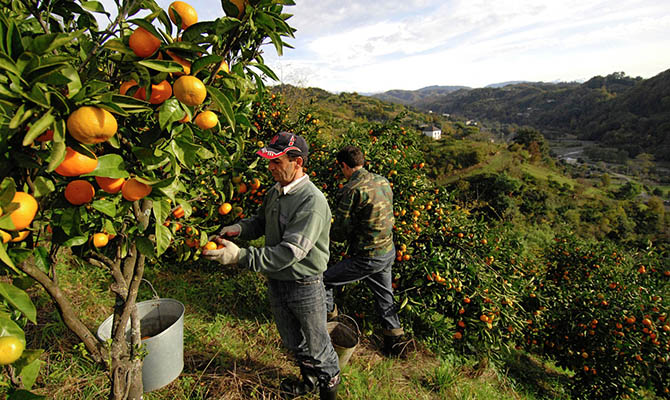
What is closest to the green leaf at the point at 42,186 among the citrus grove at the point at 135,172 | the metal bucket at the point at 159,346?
the citrus grove at the point at 135,172

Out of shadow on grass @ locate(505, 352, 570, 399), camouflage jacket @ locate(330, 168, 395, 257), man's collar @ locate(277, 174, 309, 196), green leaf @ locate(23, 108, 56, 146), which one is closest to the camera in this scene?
green leaf @ locate(23, 108, 56, 146)

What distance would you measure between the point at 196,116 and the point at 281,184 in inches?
39.6

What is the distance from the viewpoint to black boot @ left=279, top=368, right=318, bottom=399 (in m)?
2.29

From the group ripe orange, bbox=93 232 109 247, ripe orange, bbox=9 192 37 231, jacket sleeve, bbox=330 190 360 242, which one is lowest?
jacket sleeve, bbox=330 190 360 242

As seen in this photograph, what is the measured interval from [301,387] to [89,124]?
2.20m

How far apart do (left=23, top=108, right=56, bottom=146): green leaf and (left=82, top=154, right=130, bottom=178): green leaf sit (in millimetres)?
160

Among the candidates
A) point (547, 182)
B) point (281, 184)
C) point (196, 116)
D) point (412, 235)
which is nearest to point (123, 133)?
point (196, 116)

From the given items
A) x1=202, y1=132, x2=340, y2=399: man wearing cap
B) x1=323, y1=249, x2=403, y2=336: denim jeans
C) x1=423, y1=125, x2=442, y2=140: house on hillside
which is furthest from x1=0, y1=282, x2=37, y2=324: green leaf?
x1=423, y1=125, x2=442, y2=140: house on hillside

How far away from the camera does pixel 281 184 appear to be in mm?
2068

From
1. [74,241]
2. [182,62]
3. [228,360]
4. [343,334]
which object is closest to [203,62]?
[182,62]

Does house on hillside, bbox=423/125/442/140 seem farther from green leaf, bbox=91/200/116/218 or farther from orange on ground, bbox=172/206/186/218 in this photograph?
green leaf, bbox=91/200/116/218

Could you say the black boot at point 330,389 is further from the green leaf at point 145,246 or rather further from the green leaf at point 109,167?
the green leaf at point 109,167

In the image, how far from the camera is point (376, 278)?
3.01m

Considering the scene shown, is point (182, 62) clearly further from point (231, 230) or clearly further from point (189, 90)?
point (231, 230)
